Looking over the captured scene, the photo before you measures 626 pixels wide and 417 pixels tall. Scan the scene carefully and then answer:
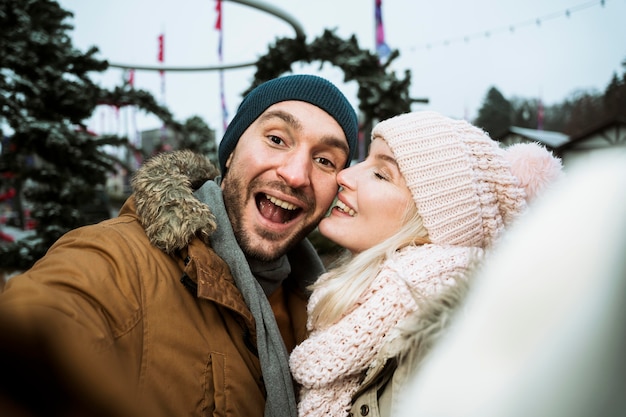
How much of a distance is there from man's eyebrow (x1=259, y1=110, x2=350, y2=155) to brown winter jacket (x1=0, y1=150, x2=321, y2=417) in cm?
70

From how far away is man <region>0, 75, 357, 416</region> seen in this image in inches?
42.7

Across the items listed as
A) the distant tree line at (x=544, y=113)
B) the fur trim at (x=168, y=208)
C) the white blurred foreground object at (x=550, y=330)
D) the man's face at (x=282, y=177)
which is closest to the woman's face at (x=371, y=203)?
the man's face at (x=282, y=177)

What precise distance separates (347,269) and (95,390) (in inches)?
52.2

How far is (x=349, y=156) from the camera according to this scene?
97.7 inches

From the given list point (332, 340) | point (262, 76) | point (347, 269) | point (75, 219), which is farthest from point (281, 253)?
point (75, 219)

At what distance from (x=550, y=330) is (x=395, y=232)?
3.92 ft

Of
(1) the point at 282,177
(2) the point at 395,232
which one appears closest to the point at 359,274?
(2) the point at 395,232

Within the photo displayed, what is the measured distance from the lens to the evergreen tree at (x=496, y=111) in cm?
3012

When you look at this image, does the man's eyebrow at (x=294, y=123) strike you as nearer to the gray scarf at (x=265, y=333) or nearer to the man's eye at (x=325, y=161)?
the man's eye at (x=325, y=161)

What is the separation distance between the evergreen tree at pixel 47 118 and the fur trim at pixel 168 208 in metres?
4.75

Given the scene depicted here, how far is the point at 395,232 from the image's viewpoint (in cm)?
189

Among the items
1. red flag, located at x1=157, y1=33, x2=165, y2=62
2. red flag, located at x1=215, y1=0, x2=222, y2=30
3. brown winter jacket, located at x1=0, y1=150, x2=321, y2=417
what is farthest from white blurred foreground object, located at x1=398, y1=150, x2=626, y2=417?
red flag, located at x1=157, y1=33, x2=165, y2=62

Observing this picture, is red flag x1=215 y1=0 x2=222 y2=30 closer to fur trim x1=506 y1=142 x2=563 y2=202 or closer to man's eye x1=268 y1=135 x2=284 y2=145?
man's eye x1=268 y1=135 x2=284 y2=145

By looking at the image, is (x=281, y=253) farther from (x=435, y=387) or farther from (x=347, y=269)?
(x=435, y=387)
